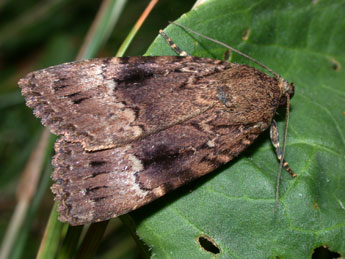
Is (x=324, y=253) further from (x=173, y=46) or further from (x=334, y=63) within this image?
(x=173, y=46)

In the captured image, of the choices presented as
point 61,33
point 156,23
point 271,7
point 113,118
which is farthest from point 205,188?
point 61,33

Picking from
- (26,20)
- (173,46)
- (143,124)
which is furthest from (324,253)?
(26,20)

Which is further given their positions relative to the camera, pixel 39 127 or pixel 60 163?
pixel 39 127

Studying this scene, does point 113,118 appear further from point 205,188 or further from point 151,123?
point 205,188

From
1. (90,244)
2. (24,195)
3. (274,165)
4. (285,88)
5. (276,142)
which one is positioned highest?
(285,88)

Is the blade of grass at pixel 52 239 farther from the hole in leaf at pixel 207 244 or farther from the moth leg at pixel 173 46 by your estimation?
the moth leg at pixel 173 46

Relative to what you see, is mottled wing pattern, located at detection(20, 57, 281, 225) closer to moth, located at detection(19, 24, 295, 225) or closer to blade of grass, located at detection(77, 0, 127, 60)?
moth, located at detection(19, 24, 295, 225)

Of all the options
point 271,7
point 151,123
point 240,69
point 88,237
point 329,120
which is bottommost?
point 88,237
